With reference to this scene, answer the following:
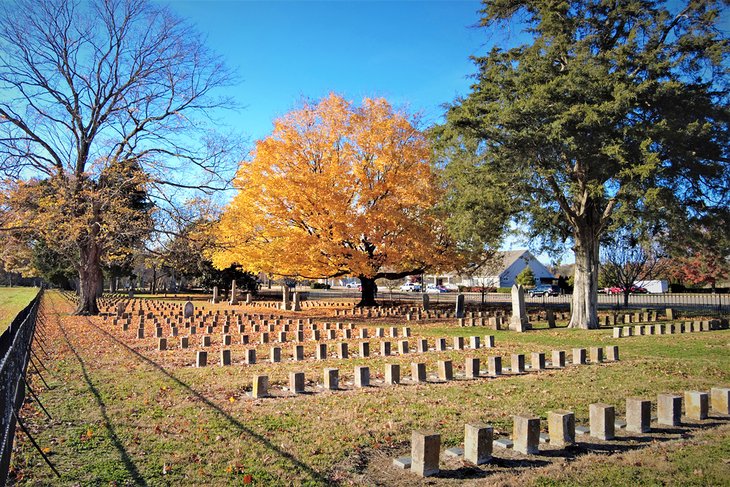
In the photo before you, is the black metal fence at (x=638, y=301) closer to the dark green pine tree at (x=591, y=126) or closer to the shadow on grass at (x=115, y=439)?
the dark green pine tree at (x=591, y=126)

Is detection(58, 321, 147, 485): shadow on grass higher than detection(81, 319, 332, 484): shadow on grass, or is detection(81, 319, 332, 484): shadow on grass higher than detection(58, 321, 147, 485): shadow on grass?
detection(81, 319, 332, 484): shadow on grass

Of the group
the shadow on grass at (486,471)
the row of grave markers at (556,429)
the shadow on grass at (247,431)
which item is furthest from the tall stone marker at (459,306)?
the shadow on grass at (486,471)

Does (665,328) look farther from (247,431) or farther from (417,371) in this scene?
(247,431)

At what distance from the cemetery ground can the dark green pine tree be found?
6388mm

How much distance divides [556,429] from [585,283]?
1411 centimetres

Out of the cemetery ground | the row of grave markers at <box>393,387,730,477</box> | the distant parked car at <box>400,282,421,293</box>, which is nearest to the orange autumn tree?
the cemetery ground

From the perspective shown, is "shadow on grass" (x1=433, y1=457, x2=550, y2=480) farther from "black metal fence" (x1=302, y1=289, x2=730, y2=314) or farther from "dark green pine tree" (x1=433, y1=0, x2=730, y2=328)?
"black metal fence" (x1=302, y1=289, x2=730, y2=314)

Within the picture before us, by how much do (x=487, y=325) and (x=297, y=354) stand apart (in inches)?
397

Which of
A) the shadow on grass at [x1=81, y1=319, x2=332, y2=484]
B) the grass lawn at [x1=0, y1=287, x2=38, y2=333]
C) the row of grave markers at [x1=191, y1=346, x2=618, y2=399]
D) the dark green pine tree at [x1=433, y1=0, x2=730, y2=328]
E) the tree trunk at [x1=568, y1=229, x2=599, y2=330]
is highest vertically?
the dark green pine tree at [x1=433, y1=0, x2=730, y2=328]

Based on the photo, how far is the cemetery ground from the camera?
4375 mm

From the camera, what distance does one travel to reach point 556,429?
5.11 m

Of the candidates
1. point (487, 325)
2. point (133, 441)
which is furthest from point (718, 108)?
point (133, 441)

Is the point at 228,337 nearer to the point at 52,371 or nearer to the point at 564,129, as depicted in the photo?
the point at 52,371

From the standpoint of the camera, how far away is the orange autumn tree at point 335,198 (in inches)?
856
